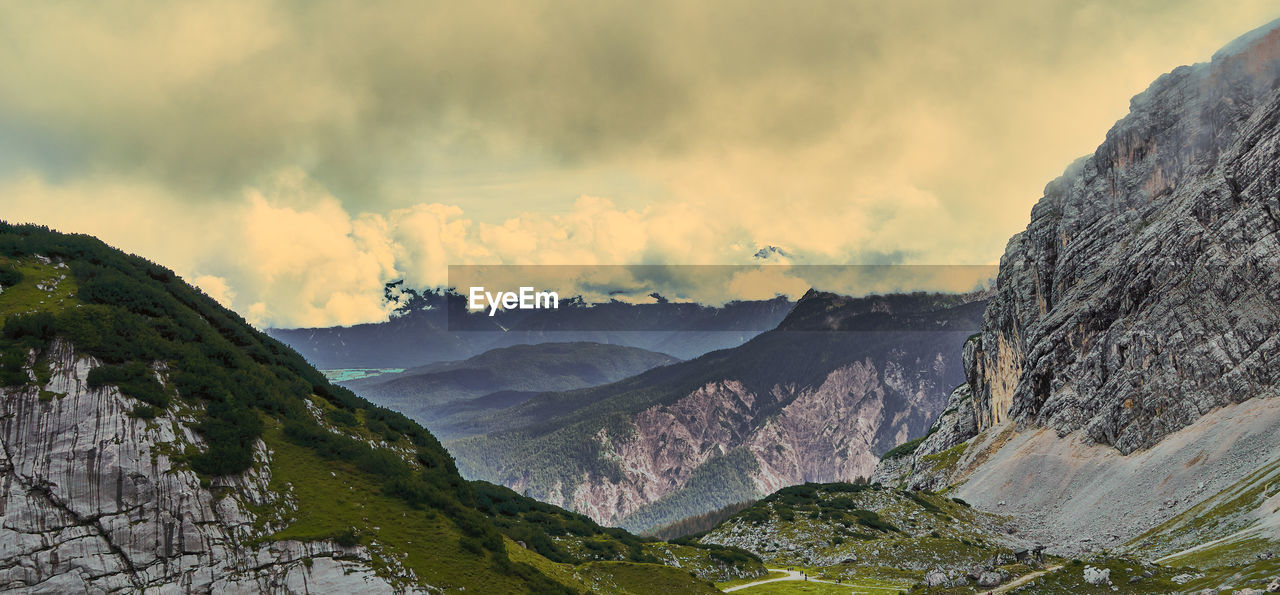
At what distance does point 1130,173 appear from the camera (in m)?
174

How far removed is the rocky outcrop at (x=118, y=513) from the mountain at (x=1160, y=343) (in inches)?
3477

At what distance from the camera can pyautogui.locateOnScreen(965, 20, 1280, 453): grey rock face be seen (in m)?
128

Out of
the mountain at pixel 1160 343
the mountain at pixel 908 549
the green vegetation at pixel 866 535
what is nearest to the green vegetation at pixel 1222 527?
the mountain at pixel 1160 343

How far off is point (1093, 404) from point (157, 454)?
174m

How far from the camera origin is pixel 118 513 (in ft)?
103

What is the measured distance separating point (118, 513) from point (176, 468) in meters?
2.85

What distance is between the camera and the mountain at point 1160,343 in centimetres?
10906

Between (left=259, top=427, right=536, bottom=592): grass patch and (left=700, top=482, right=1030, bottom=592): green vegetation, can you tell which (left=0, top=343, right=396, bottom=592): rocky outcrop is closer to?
(left=259, top=427, right=536, bottom=592): grass patch

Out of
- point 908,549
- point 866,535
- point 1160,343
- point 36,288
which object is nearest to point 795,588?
point 908,549

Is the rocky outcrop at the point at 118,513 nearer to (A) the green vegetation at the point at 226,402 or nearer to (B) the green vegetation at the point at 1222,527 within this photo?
(A) the green vegetation at the point at 226,402

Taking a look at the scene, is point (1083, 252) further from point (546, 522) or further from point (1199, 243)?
point (546, 522)

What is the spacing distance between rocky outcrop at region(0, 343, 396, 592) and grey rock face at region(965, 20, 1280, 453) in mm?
152675

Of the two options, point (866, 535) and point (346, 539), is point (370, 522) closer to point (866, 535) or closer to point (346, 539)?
point (346, 539)

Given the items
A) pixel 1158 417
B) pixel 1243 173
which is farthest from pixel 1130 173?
pixel 1158 417
